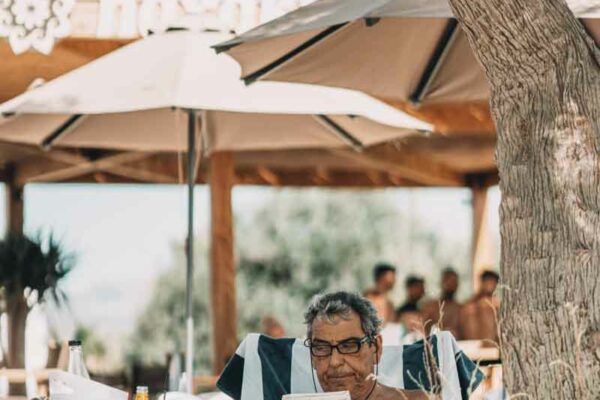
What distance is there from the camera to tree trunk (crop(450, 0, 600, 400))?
10.3 feet

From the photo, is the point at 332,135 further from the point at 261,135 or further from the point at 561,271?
the point at 561,271

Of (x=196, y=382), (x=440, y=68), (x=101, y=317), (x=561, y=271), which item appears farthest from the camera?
(x=101, y=317)

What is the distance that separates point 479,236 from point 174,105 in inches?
299

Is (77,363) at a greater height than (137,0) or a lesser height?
lesser

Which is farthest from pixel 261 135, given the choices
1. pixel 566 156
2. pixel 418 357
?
pixel 566 156

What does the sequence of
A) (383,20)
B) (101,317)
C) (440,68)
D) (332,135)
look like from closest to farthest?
(383,20), (440,68), (332,135), (101,317)

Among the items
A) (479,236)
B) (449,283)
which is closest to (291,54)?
(449,283)

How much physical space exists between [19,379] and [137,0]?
217 cm

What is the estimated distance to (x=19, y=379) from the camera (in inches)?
297

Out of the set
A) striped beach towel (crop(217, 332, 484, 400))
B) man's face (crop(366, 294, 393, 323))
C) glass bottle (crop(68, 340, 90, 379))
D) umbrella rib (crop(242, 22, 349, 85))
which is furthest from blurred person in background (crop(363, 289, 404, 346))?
glass bottle (crop(68, 340, 90, 379))

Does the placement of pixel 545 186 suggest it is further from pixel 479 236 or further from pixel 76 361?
pixel 479 236

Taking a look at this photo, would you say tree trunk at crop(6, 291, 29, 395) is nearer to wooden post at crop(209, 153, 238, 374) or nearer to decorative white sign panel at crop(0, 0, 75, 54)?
decorative white sign panel at crop(0, 0, 75, 54)

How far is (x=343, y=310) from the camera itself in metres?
4.50

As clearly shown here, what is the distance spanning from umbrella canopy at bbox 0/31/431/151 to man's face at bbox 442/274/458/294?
3458 mm
